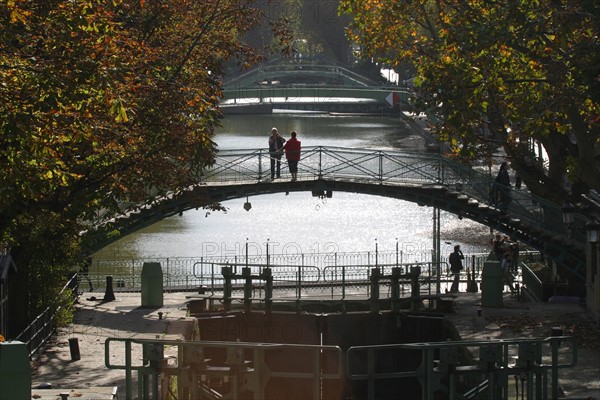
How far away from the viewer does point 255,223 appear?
59688 millimetres

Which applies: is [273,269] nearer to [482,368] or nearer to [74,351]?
[74,351]

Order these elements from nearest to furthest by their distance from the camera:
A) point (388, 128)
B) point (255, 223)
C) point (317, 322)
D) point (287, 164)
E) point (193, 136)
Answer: point (193, 136), point (317, 322), point (287, 164), point (255, 223), point (388, 128)

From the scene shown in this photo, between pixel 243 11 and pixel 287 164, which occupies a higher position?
pixel 243 11

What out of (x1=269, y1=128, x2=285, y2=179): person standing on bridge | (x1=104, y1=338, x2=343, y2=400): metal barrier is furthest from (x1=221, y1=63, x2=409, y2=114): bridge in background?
(x1=104, y1=338, x2=343, y2=400): metal barrier

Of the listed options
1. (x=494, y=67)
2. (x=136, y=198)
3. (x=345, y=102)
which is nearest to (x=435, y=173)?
(x=494, y=67)

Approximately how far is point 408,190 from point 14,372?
73.0ft

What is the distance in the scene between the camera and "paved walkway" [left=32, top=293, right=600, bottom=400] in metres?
24.4

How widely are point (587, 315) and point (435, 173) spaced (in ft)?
27.5

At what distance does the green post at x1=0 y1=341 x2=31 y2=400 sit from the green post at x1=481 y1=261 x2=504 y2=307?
17411 millimetres

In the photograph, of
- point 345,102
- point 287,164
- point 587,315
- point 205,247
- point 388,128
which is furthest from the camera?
point 345,102

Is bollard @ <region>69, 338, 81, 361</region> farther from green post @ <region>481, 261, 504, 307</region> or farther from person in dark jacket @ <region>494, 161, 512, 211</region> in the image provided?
person in dark jacket @ <region>494, 161, 512, 211</region>

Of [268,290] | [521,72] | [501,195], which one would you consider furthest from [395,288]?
[521,72]

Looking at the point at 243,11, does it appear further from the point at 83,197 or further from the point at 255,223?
the point at 255,223

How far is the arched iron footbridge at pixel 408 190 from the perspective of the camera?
37.4 meters
